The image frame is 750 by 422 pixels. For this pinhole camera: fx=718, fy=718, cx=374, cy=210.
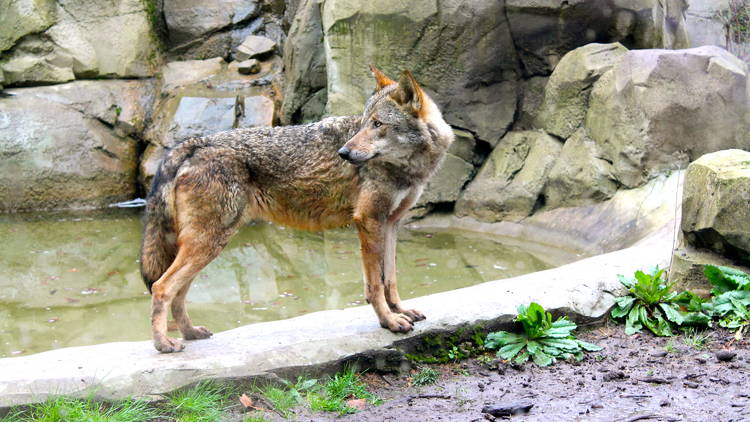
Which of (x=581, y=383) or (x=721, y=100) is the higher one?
(x=721, y=100)

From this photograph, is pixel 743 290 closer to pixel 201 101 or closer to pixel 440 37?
pixel 440 37

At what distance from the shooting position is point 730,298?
16.0 ft

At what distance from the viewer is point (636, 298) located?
17.0 ft

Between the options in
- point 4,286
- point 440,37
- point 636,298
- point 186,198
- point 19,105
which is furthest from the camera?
point 19,105

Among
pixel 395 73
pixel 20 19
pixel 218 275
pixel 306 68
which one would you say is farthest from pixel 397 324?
pixel 20 19

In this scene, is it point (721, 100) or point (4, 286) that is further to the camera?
point (721, 100)

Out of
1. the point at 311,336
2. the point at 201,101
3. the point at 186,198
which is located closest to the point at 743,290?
the point at 311,336

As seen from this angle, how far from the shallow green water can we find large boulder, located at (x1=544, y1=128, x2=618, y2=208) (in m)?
0.89

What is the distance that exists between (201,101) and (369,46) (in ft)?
12.2

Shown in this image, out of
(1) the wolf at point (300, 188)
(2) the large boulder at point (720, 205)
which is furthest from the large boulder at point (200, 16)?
(2) the large boulder at point (720, 205)

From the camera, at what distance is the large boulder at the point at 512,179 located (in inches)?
394

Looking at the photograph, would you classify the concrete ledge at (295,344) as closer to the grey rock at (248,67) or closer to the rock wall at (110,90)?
the rock wall at (110,90)

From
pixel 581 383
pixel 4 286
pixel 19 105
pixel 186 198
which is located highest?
pixel 186 198

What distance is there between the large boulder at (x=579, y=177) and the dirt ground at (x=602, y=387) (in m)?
4.43
